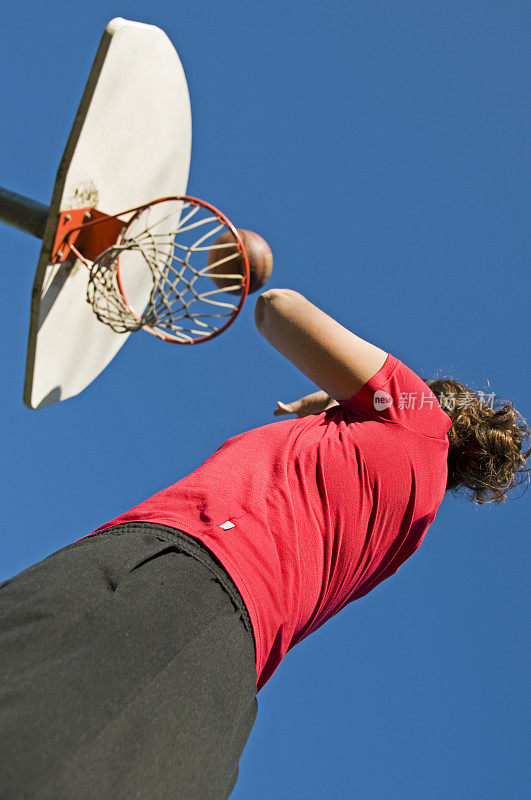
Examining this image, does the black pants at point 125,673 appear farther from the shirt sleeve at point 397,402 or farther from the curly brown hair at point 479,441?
the curly brown hair at point 479,441

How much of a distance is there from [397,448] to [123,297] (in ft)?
6.00

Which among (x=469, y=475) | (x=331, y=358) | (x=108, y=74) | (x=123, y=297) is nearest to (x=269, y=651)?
(x=331, y=358)

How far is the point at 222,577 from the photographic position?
1.70 meters

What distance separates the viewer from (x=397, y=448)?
2.09 meters

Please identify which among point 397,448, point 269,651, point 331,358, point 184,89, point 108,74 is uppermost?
point 184,89

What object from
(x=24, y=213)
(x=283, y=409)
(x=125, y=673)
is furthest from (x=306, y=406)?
(x=125, y=673)

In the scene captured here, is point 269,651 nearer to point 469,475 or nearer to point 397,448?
point 397,448

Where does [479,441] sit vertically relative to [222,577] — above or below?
above

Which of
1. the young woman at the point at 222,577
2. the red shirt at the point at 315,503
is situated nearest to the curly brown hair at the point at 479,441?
the young woman at the point at 222,577

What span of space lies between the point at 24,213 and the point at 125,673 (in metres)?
2.05

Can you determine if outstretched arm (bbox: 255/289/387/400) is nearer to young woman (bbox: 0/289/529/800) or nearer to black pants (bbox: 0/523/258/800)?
young woman (bbox: 0/289/529/800)

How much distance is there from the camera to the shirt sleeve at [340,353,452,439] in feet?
7.05

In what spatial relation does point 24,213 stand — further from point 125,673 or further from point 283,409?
point 125,673

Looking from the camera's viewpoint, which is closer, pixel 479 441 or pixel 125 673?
pixel 125 673
